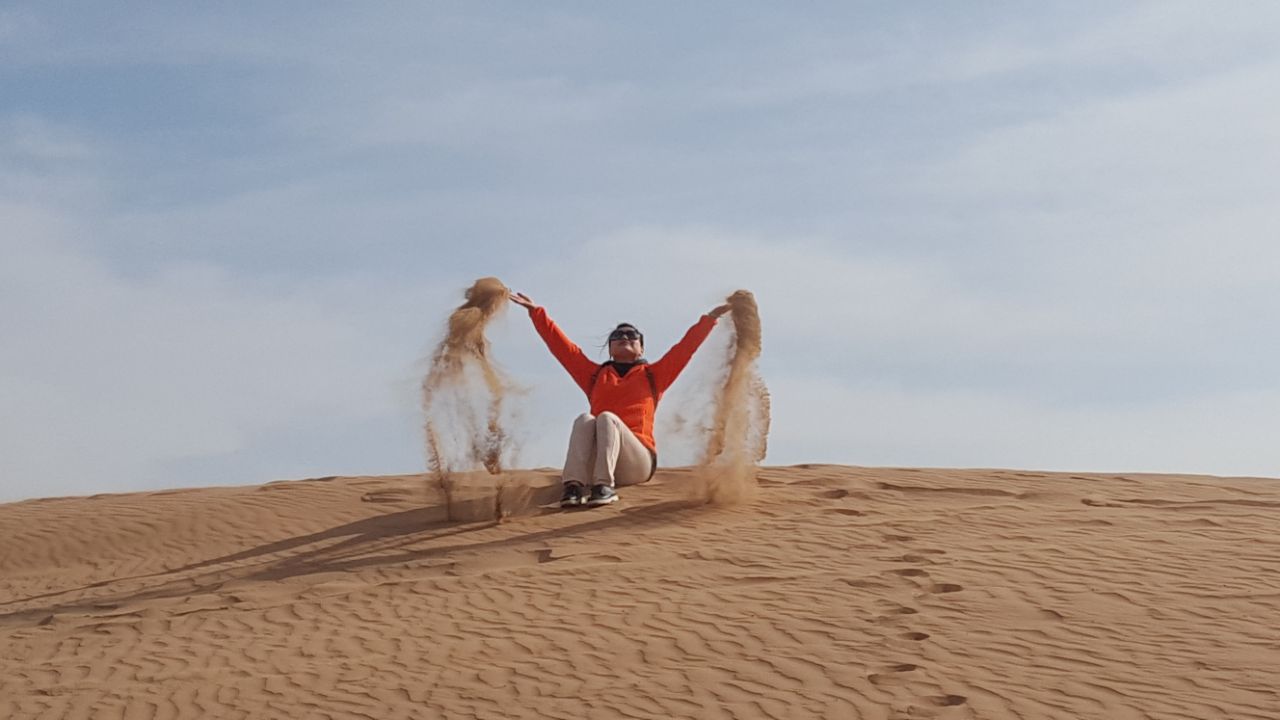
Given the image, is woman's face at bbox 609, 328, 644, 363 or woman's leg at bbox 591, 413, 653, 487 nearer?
woman's leg at bbox 591, 413, 653, 487

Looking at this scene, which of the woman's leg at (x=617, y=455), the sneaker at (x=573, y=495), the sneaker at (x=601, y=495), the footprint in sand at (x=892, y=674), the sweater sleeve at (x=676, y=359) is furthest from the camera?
the sweater sleeve at (x=676, y=359)

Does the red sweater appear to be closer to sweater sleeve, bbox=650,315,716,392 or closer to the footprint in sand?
sweater sleeve, bbox=650,315,716,392

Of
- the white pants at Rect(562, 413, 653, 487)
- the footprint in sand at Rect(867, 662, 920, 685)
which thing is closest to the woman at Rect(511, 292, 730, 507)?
the white pants at Rect(562, 413, 653, 487)

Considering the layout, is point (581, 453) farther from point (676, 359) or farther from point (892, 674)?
point (892, 674)

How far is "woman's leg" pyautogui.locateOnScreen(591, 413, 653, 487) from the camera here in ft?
36.7

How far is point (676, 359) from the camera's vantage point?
11906 mm

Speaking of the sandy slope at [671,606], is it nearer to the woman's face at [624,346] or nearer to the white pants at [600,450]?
the white pants at [600,450]

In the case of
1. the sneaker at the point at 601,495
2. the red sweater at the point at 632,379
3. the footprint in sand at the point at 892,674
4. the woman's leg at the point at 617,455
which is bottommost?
the footprint in sand at the point at 892,674

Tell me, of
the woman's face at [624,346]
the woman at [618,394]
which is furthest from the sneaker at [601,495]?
the woman's face at [624,346]

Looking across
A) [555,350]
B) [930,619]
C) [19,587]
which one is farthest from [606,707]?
[19,587]

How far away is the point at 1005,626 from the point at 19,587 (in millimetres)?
8709

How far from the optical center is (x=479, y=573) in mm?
10180

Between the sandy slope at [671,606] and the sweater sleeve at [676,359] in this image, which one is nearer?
the sandy slope at [671,606]

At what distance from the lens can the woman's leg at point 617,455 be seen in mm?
11195
